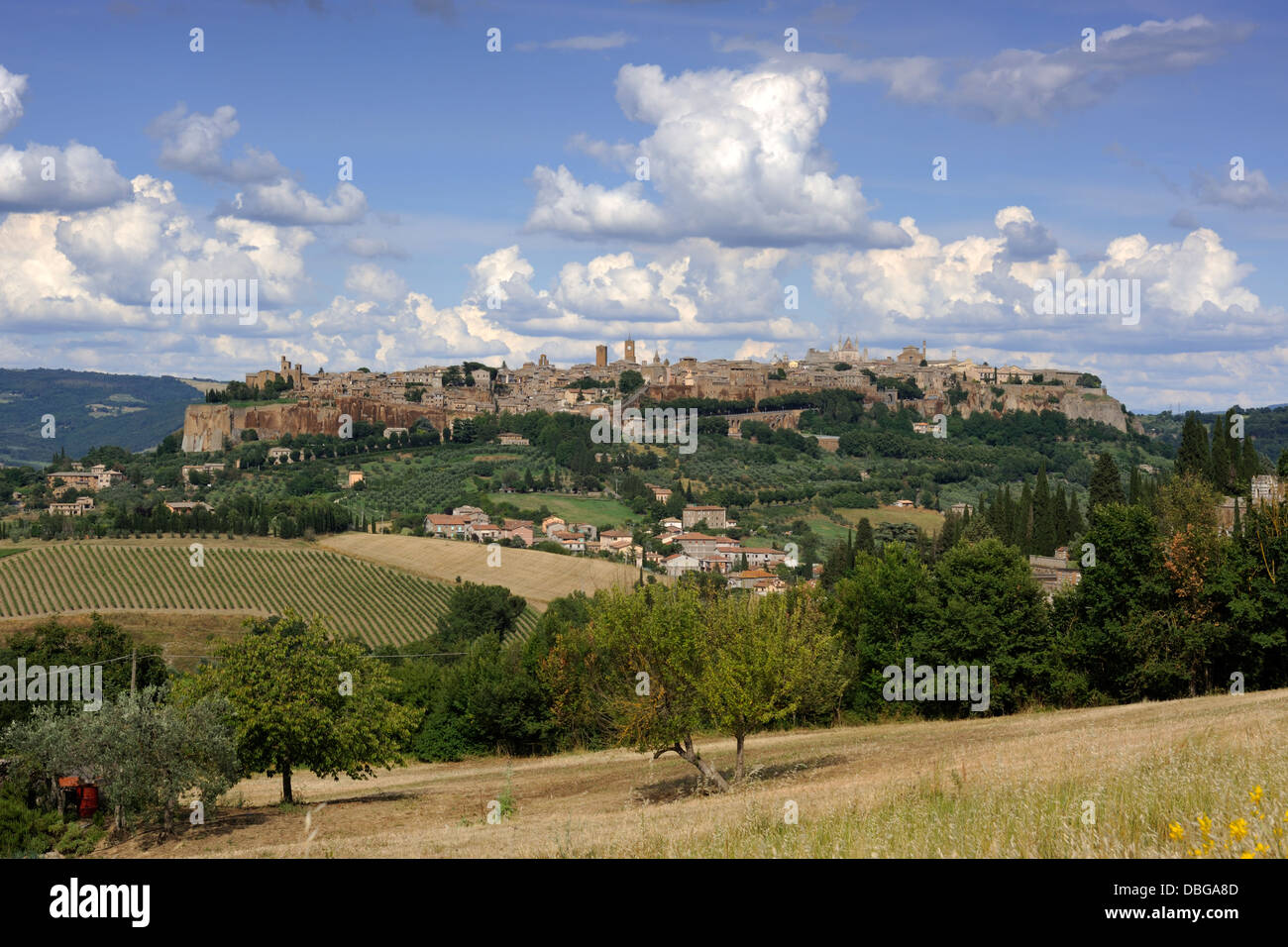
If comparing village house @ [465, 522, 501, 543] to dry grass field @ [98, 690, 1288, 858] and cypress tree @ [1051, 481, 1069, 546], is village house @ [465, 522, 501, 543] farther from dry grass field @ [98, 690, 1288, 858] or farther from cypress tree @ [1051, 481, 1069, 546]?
dry grass field @ [98, 690, 1288, 858]

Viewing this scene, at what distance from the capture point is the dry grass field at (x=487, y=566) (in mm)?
106000

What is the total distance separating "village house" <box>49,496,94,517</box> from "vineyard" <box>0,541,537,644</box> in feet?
130

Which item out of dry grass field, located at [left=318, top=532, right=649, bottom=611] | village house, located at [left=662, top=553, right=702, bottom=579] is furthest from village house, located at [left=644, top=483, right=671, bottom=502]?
dry grass field, located at [left=318, top=532, right=649, bottom=611]

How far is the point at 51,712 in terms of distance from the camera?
89.0 feet

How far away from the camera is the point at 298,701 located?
2755 centimetres

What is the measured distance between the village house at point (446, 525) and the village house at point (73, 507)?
48055mm

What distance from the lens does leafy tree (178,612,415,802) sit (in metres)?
27.2

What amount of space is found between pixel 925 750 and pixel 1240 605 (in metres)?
15.6

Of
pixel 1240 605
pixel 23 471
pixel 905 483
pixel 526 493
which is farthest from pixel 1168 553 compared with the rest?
pixel 23 471

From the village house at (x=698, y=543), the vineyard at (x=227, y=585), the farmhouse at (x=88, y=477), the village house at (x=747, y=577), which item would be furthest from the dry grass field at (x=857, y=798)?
the farmhouse at (x=88, y=477)

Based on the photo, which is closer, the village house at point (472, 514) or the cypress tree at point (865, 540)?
the cypress tree at point (865, 540)

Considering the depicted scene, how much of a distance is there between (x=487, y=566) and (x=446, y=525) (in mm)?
23144

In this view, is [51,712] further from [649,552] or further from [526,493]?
[526,493]

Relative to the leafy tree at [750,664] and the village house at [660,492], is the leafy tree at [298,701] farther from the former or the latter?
the village house at [660,492]
